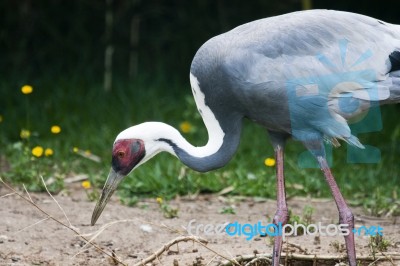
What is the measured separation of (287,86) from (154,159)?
2682mm

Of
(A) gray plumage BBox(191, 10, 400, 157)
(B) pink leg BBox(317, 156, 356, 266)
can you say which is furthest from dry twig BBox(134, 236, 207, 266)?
(B) pink leg BBox(317, 156, 356, 266)

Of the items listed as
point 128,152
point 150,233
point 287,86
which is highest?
point 287,86

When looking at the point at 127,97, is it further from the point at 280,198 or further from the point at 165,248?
the point at 165,248

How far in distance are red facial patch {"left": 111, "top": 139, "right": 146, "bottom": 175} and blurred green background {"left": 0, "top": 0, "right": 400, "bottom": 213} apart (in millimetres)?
1325

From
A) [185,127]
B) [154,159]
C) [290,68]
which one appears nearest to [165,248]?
[290,68]

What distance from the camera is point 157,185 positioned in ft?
24.1

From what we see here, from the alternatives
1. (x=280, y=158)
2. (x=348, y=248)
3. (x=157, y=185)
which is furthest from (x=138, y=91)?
(x=348, y=248)

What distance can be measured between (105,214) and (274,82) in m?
1.81

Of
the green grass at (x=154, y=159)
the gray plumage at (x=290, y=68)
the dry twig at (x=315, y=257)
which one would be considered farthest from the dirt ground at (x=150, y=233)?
the gray plumage at (x=290, y=68)

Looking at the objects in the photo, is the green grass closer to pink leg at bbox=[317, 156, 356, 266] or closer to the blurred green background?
the blurred green background

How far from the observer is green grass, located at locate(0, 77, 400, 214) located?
736cm

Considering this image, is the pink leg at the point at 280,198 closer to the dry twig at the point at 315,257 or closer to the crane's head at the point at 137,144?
the dry twig at the point at 315,257

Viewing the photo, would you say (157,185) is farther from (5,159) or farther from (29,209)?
(5,159)

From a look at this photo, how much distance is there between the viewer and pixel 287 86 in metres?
5.57
